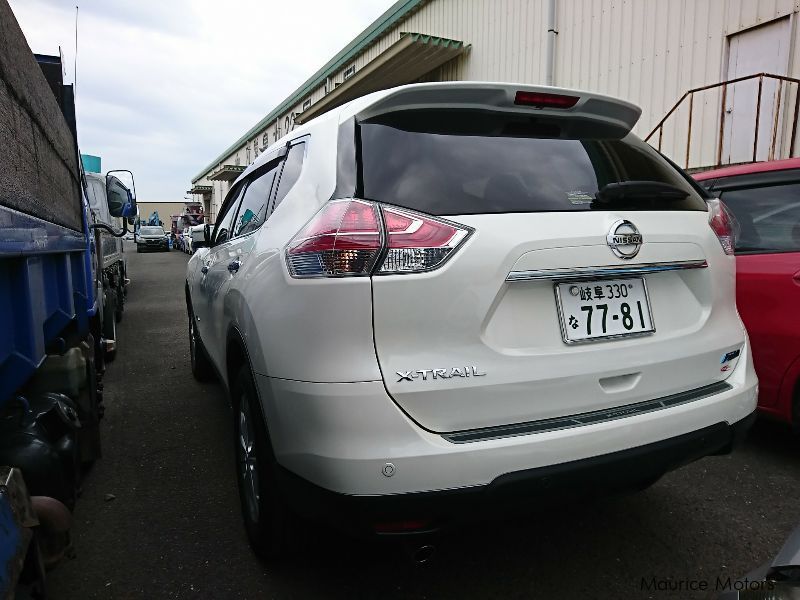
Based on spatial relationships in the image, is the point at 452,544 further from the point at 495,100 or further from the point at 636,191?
the point at 495,100

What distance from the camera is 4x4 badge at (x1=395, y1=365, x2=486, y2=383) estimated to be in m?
1.57

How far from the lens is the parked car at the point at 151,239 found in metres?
34.5

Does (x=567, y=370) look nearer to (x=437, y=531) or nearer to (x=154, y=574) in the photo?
(x=437, y=531)

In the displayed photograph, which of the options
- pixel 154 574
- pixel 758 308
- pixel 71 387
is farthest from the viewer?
pixel 758 308

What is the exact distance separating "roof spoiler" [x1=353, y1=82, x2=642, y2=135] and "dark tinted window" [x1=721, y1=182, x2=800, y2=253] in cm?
153

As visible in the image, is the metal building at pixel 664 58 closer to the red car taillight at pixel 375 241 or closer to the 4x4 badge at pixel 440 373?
the red car taillight at pixel 375 241

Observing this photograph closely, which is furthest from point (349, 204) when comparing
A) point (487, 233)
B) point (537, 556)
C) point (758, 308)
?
point (758, 308)

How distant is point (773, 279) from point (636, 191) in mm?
1581

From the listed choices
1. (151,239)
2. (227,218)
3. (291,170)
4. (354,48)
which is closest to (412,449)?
(291,170)

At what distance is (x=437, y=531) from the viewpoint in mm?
1617

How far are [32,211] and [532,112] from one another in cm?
174

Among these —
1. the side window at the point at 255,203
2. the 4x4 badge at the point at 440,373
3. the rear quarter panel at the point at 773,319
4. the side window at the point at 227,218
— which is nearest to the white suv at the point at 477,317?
the 4x4 badge at the point at 440,373
